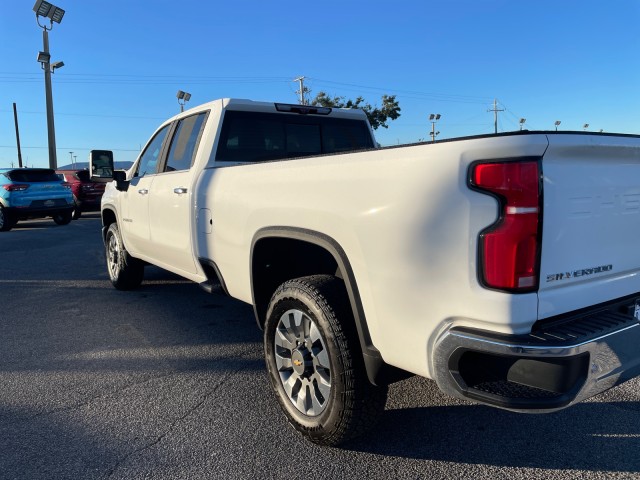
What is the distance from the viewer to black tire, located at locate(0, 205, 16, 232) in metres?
13.9

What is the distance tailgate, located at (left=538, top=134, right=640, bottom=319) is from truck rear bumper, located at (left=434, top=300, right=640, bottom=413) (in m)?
0.12

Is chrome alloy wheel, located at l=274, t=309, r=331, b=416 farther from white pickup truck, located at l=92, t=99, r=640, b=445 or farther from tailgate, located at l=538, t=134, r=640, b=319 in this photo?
tailgate, located at l=538, t=134, r=640, b=319

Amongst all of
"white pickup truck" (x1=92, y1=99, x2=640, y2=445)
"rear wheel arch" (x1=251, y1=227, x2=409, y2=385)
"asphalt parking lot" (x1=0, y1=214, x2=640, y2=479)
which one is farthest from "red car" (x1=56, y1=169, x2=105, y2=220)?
"white pickup truck" (x1=92, y1=99, x2=640, y2=445)

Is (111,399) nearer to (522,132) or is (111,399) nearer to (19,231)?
(522,132)

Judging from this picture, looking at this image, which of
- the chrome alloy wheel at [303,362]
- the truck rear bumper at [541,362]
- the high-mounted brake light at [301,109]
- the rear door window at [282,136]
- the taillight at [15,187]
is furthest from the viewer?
the taillight at [15,187]

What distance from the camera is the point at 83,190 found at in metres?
17.6

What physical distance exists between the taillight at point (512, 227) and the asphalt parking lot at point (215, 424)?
119 centimetres

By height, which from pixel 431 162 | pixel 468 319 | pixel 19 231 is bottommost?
pixel 19 231

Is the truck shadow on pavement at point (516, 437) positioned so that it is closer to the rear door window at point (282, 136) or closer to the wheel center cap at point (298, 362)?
the wheel center cap at point (298, 362)

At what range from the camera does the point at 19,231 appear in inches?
557

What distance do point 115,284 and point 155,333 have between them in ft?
6.54

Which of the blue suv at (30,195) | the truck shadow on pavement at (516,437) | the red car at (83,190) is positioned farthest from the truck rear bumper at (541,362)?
the red car at (83,190)

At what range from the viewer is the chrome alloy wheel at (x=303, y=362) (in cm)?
272

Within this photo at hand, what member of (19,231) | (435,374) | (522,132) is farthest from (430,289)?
(19,231)
